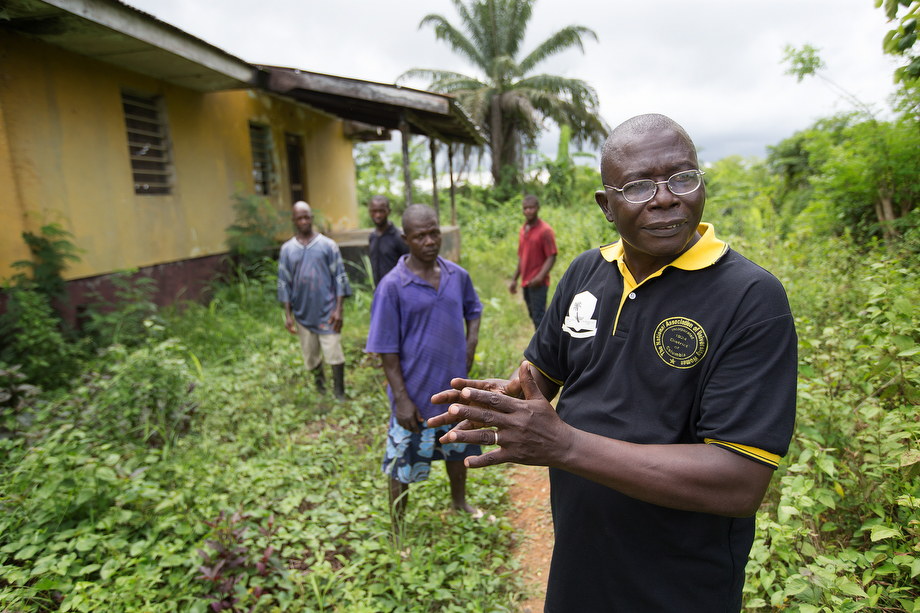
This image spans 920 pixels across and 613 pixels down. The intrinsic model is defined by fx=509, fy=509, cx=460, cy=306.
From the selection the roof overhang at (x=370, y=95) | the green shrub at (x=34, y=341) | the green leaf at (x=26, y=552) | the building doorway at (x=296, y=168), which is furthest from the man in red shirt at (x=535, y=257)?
the building doorway at (x=296, y=168)

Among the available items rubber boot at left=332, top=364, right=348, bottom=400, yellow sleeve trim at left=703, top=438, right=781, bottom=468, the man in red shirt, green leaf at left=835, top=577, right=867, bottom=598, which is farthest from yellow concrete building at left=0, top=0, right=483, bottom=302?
green leaf at left=835, top=577, right=867, bottom=598

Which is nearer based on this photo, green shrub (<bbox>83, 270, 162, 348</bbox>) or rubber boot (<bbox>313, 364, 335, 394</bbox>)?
rubber boot (<bbox>313, 364, 335, 394</bbox>)

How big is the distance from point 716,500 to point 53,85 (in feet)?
23.1

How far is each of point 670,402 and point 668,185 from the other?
1.68 feet

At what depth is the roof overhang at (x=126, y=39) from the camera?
4547 mm

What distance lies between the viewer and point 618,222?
131cm

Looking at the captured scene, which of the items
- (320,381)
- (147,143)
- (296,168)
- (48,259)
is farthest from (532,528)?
(296,168)

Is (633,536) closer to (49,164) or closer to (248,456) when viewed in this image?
(248,456)

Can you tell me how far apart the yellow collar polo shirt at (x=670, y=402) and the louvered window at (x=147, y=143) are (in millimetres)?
6965

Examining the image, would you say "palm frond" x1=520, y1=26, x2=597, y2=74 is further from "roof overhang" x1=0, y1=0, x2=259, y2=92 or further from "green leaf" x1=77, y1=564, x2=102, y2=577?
"green leaf" x1=77, y1=564, x2=102, y2=577

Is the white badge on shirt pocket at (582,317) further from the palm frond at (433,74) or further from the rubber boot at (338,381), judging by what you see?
the palm frond at (433,74)

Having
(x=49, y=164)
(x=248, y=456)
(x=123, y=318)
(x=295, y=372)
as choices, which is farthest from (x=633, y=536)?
(x=49, y=164)

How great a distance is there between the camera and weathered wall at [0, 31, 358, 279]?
499 cm

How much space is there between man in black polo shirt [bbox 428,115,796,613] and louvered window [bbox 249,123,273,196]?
346 inches
